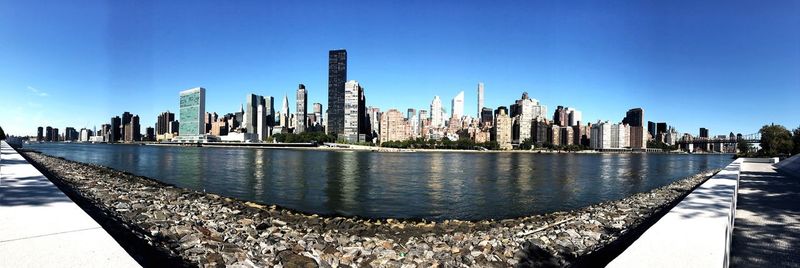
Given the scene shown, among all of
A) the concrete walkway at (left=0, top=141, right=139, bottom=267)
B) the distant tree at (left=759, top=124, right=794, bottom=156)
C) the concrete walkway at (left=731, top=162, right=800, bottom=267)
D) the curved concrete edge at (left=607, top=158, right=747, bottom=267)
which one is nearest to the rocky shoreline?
the curved concrete edge at (left=607, top=158, right=747, bottom=267)

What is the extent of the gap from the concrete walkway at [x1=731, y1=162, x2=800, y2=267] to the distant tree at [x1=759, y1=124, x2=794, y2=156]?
64.9 metres

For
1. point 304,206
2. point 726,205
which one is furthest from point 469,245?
point 304,206

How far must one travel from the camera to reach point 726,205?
21.1 feet

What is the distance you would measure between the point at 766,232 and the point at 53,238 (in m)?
10.4

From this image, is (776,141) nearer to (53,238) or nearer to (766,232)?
(766,232)

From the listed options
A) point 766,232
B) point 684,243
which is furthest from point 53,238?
point 766,232

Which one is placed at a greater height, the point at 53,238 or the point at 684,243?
the point at 684,243

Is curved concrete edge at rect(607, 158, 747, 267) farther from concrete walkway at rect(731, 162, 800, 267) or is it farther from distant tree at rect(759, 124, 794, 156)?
distant tree at rect(759, 124, 794, 156)

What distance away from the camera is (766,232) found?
7.02m

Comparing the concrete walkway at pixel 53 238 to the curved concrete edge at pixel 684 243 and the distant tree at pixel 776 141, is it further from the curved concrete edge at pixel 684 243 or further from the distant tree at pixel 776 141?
the distant tree at pixel 776 141

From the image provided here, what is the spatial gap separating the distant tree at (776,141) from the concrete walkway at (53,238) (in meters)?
78.0

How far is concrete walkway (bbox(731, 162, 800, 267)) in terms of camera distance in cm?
549

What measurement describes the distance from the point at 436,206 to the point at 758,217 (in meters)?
11.4

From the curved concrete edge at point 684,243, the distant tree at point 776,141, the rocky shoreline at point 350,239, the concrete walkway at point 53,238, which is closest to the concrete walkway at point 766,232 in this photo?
the curved concrete edge at point 684,243
